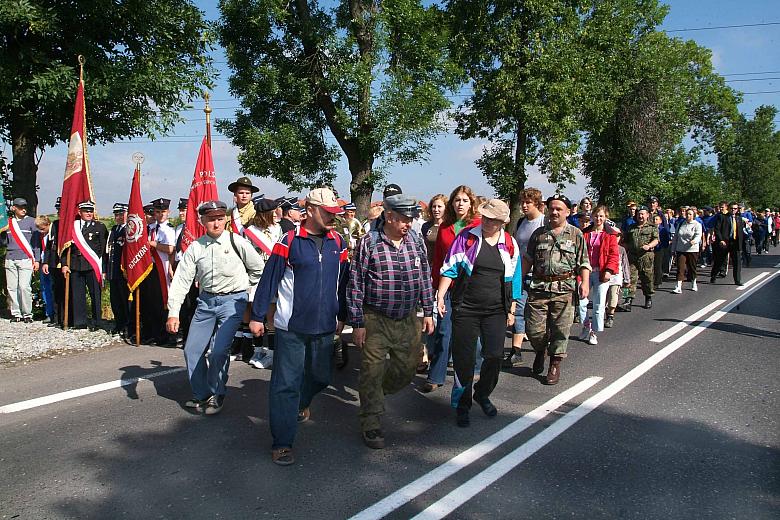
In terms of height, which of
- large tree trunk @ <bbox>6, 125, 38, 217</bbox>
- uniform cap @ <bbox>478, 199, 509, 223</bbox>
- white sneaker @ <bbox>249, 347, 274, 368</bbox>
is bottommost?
white sneaker @ <bbox>249, 347, 274, 368</bbox>

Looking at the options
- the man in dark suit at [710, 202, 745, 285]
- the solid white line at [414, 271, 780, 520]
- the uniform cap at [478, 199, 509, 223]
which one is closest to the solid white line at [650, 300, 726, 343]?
the solid white line at [414, 271, 780, 520]

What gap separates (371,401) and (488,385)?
1.15 metres

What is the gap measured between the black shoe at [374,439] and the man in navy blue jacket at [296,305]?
56 cm

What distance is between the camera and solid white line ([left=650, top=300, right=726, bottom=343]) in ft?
28.6

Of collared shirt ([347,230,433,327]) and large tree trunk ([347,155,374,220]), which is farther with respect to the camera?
large tree trunk ([347,155,374,220])

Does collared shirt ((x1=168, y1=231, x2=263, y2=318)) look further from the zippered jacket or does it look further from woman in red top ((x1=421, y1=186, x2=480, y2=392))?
woman in red top ((x1=421, y1=186, x2=480, y2=392))

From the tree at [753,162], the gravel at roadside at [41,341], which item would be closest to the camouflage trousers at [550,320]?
the gravel at roadside at [41,341]

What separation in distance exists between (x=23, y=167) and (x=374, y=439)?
12426 millimetres

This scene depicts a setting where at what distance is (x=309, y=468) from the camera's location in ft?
13.7

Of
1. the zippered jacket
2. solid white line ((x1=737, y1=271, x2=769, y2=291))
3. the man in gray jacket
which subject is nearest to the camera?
the zippered jacket

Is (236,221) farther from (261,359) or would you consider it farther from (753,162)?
(753,162)

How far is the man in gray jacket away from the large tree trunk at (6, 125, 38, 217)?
3.44 m

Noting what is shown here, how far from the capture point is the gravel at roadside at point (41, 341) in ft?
25.0

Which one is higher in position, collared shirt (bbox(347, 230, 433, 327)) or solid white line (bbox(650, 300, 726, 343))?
collared shirt (bbox(347, 230, 433, 327))
